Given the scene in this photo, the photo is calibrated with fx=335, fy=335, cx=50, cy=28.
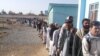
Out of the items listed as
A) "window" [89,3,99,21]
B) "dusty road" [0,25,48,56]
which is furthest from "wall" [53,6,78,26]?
"window" [89,3,99,21]

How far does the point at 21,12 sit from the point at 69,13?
5312 inches

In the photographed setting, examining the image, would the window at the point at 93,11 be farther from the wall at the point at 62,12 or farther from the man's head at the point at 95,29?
the wall at the point at 62,12

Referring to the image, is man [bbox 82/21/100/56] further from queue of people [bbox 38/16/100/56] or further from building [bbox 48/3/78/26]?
building [bbox 48/3/78/26]

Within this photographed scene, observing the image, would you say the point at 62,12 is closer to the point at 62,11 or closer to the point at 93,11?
the point at 62,11

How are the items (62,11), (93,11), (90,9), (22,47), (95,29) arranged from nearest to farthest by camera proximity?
(95,29) → (93,11) → (90,9) → (22,47) → (62,11)

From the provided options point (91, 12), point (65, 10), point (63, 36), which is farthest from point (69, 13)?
point (63, 36)

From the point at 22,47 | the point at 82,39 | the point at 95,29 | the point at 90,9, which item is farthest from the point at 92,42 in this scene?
the point at 22,47

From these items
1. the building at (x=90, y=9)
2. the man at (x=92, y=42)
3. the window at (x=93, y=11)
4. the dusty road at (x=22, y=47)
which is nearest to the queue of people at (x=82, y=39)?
the man at (x=92, y=42)

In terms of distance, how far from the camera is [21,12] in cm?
16250

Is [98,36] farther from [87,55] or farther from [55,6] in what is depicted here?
[55,6]

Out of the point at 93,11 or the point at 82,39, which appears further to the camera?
the point at 93,11

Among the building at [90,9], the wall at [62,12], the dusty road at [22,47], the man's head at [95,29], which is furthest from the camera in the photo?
the wall at [62,12]

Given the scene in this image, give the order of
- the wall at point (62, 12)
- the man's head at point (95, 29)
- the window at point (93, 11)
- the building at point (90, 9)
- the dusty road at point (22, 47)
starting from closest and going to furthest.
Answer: the man's head at point (95, 29) < the building at point (90, 9) < the window at point (93, 11) < the dusty road at point (22, 47) < the wall at point (62, 12)

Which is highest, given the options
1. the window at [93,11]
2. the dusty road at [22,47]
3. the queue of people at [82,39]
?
the window at [93,11]
